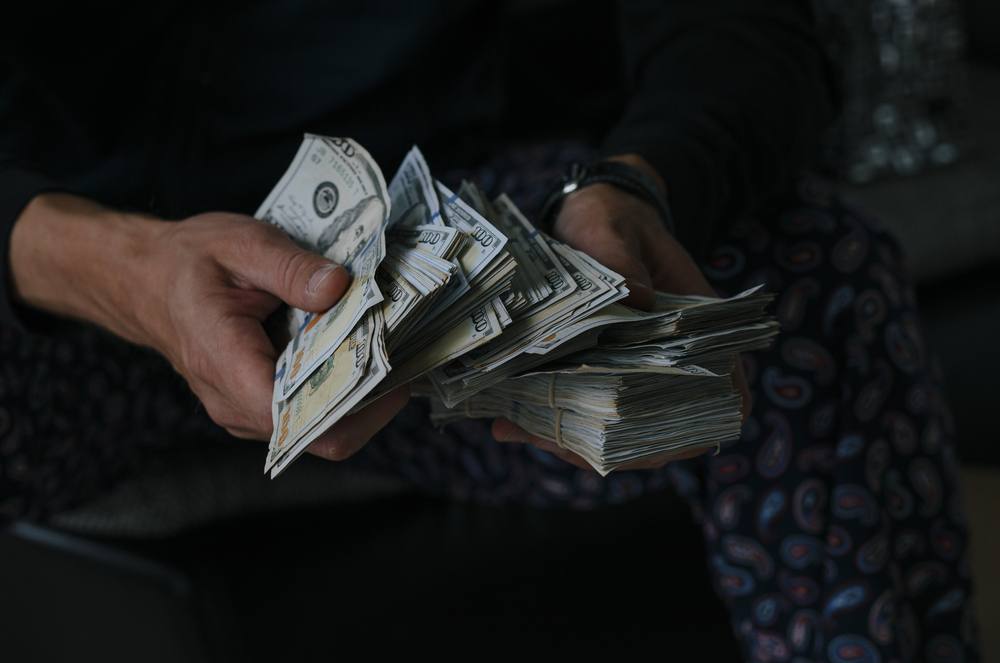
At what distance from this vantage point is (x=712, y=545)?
3.18 feet

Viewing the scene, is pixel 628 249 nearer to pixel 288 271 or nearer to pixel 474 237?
pixel 474 237

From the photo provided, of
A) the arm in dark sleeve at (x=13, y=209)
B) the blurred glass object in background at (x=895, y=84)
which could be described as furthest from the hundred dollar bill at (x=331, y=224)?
the blurred glass object in background at (x=895, y=84)

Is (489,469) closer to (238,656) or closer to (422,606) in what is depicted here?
(422,606)

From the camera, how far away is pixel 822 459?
36.1 inches

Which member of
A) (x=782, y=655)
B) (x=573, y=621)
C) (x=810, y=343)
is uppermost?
(x=810, y=343)

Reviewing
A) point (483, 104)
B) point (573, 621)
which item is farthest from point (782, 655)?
point (483, 104)

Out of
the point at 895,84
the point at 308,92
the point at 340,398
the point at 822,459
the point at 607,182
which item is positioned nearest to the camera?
the point at 340,398

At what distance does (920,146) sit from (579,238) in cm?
121

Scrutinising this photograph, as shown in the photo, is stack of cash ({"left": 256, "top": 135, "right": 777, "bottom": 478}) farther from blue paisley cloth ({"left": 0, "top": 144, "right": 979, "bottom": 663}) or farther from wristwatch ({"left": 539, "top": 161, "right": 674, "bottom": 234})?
blue paisley cloth ({"left": 0, "top": 144, "right": 979, "bottom": 663})

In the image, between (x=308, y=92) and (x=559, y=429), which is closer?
(x=559, y=429)

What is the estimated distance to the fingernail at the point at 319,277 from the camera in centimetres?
63

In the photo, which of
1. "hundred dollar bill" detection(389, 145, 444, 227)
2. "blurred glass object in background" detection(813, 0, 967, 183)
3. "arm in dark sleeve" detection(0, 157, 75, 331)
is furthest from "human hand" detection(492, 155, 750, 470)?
"blurred glass object in background" detection(813, 0, 967, 183)

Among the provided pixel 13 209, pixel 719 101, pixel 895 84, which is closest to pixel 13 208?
pixel 13 209

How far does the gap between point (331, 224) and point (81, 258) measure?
0.23 metres
